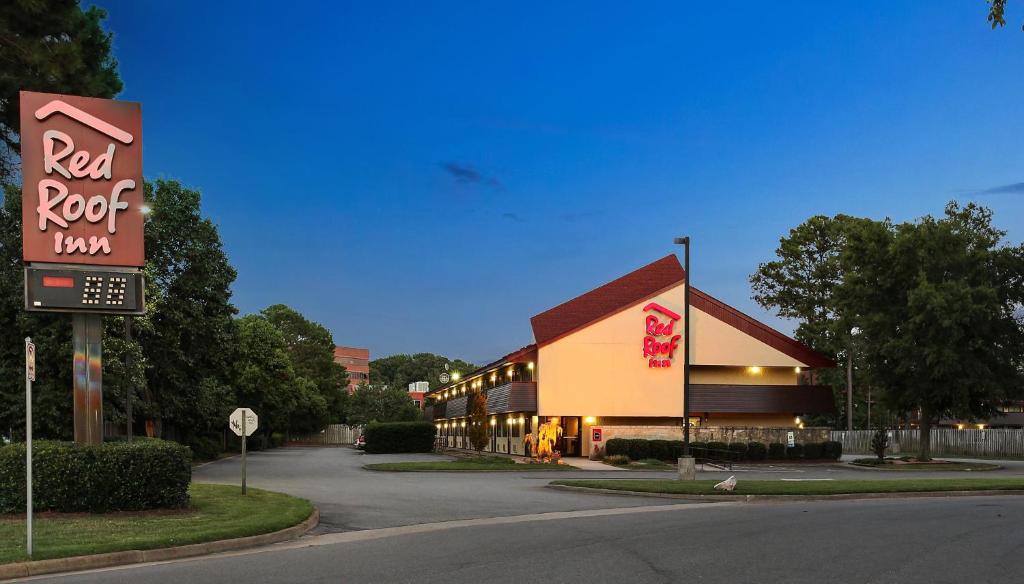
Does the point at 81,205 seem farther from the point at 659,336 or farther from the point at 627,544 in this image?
the point at 659,336

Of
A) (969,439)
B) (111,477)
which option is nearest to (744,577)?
(111,477)

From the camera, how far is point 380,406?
99.4m

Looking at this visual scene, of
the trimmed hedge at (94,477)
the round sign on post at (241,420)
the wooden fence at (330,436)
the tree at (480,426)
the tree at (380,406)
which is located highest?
the round sign on post at (241,420)

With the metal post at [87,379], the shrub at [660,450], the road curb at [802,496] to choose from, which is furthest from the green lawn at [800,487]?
the shrub at [660,450]

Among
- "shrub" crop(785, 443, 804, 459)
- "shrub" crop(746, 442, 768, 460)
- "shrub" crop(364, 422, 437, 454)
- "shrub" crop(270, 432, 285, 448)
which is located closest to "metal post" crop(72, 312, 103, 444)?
"shrub" crop(746, 442, 768, 460)

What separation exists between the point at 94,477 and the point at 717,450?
3156cm

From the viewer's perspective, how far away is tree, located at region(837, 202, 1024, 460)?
42.0 metres

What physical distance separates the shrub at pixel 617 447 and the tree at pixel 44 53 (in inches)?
1149

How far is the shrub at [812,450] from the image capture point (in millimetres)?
46062

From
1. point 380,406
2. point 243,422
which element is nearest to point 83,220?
point 243,422

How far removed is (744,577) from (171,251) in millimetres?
33840

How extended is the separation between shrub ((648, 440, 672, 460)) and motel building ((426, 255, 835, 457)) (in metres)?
3.82

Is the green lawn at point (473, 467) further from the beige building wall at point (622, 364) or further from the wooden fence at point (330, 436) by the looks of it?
the wooden fence at point (330, 436)

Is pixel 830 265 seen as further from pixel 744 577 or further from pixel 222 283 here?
pixel 744 577
